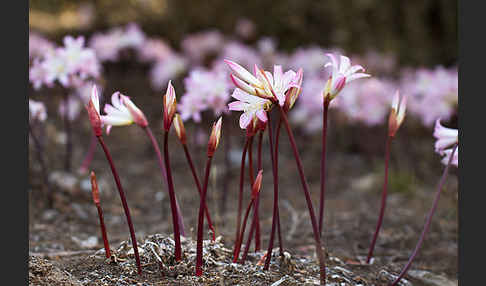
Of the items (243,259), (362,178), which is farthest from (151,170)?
(243,259)

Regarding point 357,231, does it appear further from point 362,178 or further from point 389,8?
point 389,8

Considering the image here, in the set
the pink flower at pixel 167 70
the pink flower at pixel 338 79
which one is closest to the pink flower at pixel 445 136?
the pink flower at pixel 338 79

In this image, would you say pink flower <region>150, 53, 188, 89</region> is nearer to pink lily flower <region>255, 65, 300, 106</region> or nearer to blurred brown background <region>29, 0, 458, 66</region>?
blurred brown background <region>29, 0, 458, 66</region>

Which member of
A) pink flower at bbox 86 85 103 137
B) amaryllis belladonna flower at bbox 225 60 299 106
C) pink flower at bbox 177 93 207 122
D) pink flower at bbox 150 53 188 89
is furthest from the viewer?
pink flower at bbox 150 53 188 89

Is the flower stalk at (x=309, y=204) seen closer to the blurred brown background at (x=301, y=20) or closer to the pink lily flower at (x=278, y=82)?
the pink lily flower at (x=278, y=82)

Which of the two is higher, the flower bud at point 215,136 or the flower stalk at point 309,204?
the flower bud at point 215,136

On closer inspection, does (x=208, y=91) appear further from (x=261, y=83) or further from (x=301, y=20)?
(x=301, y=20)

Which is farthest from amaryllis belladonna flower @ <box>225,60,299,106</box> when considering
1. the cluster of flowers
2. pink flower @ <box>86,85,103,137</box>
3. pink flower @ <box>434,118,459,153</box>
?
the cluster of flowers

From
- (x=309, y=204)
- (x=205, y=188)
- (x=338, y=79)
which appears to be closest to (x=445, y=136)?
(x=338, y=79)

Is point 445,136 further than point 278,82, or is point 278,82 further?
point 445,136

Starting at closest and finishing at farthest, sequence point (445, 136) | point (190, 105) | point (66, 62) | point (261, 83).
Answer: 1. point (261, 83)
2. point (445, 136)
3. point (190, 105)
4. point (66, 62)

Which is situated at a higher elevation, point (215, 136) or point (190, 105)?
point (190, 105)
